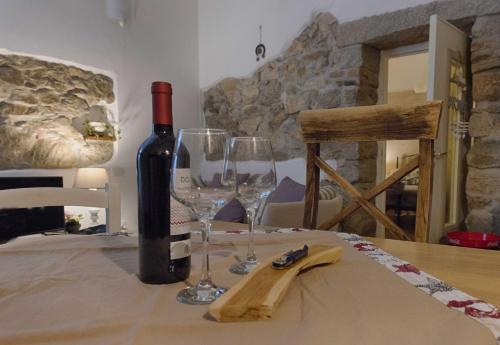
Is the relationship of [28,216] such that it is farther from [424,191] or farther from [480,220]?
[480,220]

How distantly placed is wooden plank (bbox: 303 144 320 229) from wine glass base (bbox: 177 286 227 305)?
76 cm

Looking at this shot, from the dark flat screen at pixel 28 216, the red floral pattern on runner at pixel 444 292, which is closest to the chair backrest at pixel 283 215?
the red floral pattern on runner at pixel 444 292

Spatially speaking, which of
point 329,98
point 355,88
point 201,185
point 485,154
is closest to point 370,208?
point 201,185

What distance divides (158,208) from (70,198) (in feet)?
2.30

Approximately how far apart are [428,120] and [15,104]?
3.00 metres

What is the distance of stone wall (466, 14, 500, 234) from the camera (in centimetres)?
226

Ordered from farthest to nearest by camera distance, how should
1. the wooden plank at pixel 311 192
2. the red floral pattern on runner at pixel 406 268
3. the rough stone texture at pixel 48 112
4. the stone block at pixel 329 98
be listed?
1. the stone block at pixel 329 98
2. the rough stone texture at pixel 48 112
3. the wooden plank at pixel 311 192
4. the red floral pattern on runner at pixel 406 268

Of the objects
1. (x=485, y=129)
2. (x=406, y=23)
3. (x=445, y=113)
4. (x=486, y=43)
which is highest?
Answer: (x=406, y=23)

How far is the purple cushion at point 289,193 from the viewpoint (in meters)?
2.62

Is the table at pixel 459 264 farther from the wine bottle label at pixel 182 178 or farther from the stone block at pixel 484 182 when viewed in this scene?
the stone block at pixel 484 182

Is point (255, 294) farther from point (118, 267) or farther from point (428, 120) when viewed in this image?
point (428, 120)

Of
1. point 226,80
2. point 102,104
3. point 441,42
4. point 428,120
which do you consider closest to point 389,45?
point 441,42

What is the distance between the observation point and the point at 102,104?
3.33 m

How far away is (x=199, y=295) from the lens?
0.49 m
